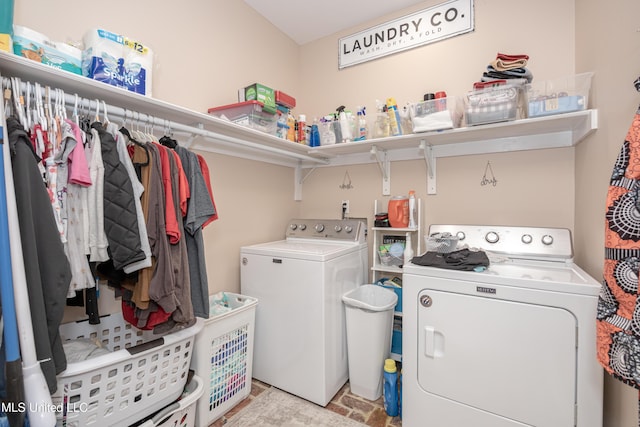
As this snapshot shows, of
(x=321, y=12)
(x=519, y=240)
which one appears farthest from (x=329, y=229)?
(x=321, y=12)

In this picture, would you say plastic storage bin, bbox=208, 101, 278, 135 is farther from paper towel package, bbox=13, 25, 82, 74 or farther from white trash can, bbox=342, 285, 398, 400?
white trash can, bbox=342, 285, 398, 400

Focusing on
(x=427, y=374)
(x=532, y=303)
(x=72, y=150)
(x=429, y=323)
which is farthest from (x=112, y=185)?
(x=532, y=303)

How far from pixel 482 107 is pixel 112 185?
6.22ft

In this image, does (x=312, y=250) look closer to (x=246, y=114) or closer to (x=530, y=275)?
(x=246, y=114)

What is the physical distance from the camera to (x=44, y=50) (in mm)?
1109

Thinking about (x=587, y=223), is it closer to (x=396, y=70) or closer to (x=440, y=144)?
(x=440, y=144)

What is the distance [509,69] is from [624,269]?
1282 millimetres

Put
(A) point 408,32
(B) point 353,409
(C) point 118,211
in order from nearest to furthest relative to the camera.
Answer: (C) point 118,211
(B) point 353,409
(A) point 408,32

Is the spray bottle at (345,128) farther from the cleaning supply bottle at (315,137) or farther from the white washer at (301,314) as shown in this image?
the white washer at (301,314)

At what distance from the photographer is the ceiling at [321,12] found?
7.31 feet

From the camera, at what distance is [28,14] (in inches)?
47.9

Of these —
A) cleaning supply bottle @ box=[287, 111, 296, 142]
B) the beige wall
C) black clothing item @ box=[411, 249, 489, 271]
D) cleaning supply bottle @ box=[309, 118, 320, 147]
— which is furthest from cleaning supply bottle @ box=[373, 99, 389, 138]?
black clothing item @ box=[411, 249, 489, 271]

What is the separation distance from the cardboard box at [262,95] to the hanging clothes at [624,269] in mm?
1708

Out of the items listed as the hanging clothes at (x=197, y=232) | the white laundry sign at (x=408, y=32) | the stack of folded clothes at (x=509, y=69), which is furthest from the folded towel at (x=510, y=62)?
the hanging clothes at (x=197, y=232)
